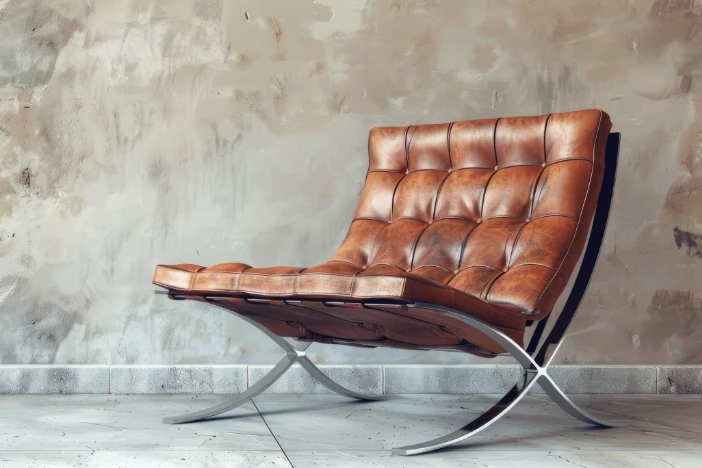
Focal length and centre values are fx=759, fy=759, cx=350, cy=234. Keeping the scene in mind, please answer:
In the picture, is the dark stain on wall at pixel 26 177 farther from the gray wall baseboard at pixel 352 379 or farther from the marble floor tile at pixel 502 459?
the marble floor tile at pixel 502 459

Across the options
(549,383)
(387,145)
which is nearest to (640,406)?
(549,383)

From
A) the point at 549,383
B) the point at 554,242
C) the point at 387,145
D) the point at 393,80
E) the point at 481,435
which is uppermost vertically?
the point at 393,80

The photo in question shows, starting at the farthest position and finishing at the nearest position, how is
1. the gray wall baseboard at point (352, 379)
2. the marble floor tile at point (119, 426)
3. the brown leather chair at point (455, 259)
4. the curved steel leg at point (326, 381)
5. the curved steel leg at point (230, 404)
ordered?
the gray wall baseboard at point (352, 379) → the curved steel leg at point (326, 381) → the curved steel leg at point (230, 404) → the marble floor tile at point (119, 426) → the brown leather chair at point (455, 259)

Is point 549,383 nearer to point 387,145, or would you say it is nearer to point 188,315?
point 387,145

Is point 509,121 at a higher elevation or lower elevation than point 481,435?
higher

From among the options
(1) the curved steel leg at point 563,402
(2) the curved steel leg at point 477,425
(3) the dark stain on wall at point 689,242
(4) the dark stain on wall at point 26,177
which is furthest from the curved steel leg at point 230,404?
(3) the dark stain on wall at point 689,242

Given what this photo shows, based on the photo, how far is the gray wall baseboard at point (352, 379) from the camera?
261 cm

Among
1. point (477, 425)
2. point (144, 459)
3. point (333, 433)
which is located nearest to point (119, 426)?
point (144, 459)

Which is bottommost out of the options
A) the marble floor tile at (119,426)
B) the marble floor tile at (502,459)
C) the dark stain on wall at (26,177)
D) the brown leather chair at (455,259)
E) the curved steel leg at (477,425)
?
the marble floor tile at (119,426)

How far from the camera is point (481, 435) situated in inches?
74.7

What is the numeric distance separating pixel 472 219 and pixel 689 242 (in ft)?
3.50

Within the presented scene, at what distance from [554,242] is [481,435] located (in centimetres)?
51

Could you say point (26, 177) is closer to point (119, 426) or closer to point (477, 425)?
point (119, 426)

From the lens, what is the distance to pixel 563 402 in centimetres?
191
